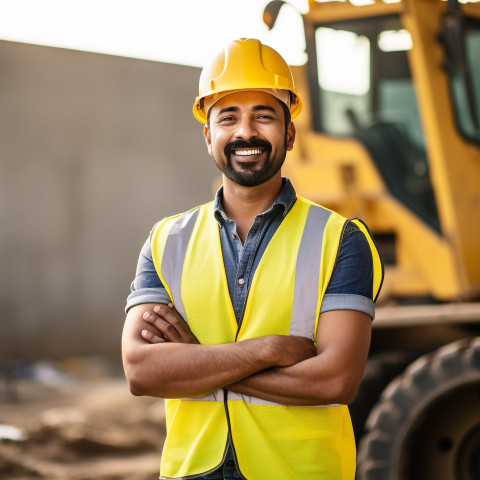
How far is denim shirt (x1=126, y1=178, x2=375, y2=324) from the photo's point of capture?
6.38 ft

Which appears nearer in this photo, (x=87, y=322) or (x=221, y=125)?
(x=221, y=125)

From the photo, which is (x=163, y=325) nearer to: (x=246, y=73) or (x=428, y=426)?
(x=246, y=73)

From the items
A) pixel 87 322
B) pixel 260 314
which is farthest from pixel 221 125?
pixel 87 322

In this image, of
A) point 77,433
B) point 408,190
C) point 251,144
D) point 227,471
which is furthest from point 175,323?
point 77,433

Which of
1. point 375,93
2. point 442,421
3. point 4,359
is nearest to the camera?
point 442,421

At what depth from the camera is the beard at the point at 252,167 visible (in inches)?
79.4

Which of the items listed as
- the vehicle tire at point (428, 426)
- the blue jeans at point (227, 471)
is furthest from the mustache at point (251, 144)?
the vehicle tire at point (428, 426)

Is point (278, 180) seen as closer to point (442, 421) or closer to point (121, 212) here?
point (442, 421)

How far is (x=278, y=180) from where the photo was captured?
212 cm

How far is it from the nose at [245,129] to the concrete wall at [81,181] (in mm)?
9978

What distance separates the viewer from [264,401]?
1.93 metres

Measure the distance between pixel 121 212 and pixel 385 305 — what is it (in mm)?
8191

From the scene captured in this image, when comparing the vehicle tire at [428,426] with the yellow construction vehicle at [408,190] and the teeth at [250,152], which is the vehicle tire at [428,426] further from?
the teeth at [250,152]

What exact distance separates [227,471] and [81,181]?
10.6m
